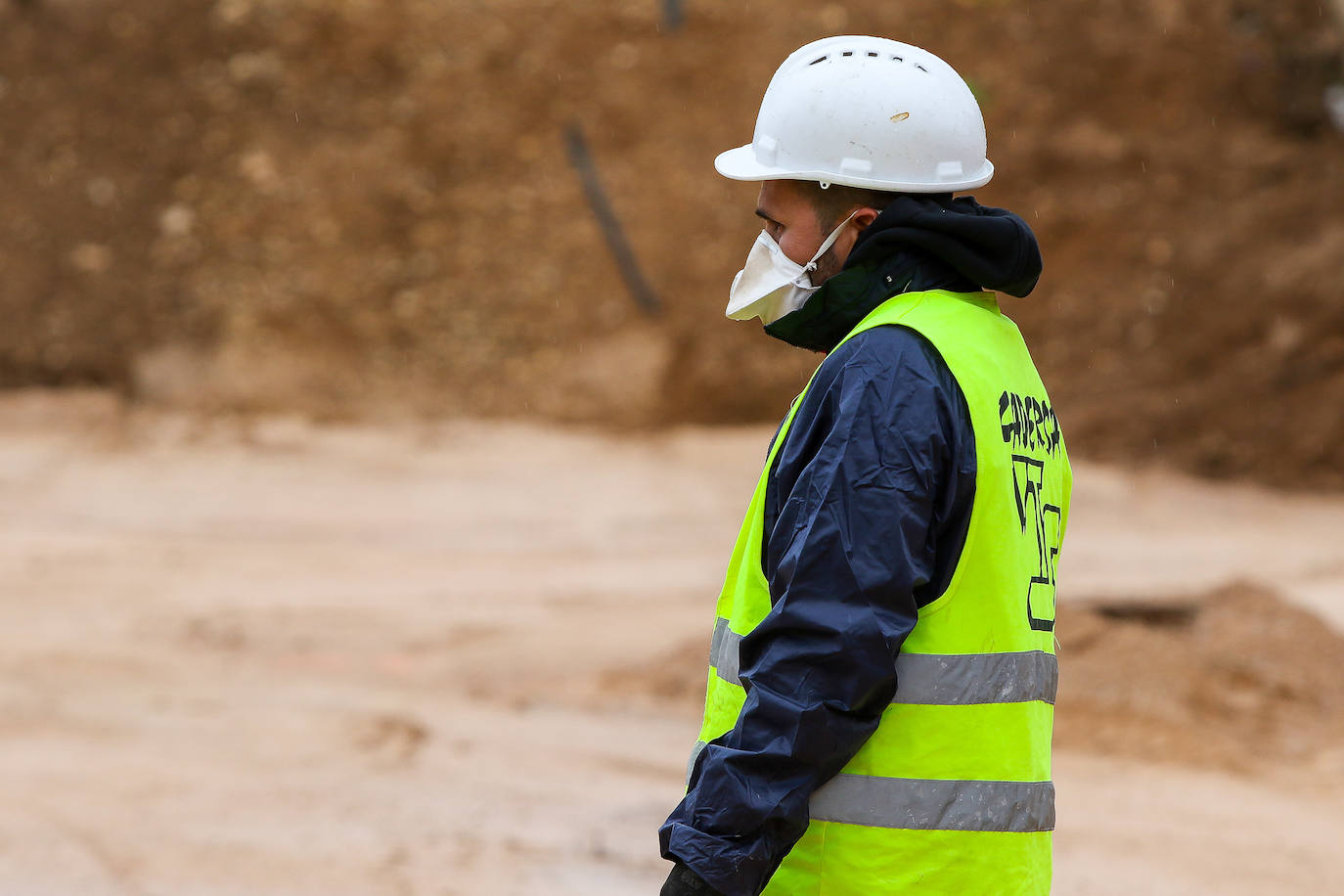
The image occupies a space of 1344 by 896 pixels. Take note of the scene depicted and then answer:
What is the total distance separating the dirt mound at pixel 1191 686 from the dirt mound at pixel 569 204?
6121 millimetres

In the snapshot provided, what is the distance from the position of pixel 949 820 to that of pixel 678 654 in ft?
22.0

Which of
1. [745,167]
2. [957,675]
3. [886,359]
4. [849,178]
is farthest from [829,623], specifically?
[745,167]

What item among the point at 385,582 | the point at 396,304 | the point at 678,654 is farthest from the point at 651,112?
the point at 678,654

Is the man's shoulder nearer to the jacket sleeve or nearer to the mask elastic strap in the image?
the jacket sleeve

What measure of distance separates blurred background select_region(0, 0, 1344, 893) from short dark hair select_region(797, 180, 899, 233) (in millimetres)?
3635

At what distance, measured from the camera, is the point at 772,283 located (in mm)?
2357

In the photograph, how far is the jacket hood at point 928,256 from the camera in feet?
7.18

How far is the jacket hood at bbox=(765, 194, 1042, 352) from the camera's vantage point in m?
2.19

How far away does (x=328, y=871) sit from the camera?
535 centimetres

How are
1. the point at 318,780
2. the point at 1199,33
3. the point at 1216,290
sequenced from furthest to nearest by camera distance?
the point at 1199,33
the point at 1216,290
the point at 318,780

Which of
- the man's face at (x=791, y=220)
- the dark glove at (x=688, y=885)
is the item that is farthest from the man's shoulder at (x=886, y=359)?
the dark glove at (x=688, y=885)

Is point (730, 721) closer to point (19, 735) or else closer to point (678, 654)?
point (19, 735)

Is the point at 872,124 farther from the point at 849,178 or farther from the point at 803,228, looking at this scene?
the point at 803,228

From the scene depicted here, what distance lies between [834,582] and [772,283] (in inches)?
24.7
